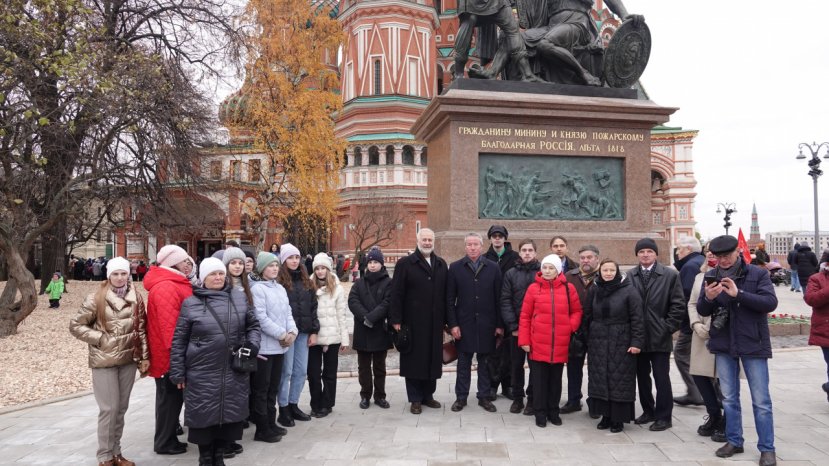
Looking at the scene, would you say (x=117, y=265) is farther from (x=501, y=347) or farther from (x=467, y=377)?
(x=501, y=347)

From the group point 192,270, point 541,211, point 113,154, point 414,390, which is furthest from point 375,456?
point 113,154

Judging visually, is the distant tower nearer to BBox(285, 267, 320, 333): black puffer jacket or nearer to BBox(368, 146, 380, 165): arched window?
BBox(368, 146, 380, 165): arched window

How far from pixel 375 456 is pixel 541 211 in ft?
18.7

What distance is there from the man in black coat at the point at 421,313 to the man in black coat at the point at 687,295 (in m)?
2.55

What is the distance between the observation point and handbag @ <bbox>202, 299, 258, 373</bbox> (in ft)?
15.5

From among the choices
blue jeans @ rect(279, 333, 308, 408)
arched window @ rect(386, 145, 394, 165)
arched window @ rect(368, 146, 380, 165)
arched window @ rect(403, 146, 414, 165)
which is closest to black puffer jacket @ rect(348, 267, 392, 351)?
blue jeans @ rect(279, 333, 308, 408)

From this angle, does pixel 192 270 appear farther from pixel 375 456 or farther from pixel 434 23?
pixel 434 23

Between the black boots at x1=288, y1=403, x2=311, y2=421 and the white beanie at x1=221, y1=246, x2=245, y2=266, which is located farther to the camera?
the black boots at x1=288, y1=403, x2=311, y2=421

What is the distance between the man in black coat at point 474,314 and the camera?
21.3 feet

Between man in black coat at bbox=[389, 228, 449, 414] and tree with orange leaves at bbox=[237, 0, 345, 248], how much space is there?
17.2 meters

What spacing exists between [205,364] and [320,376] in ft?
6.48

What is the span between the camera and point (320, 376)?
647cm

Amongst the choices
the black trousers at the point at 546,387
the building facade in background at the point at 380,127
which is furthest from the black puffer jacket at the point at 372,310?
the building facade in background at the point at 380,127

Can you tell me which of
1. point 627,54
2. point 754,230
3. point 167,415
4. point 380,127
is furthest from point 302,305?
point 754,230
